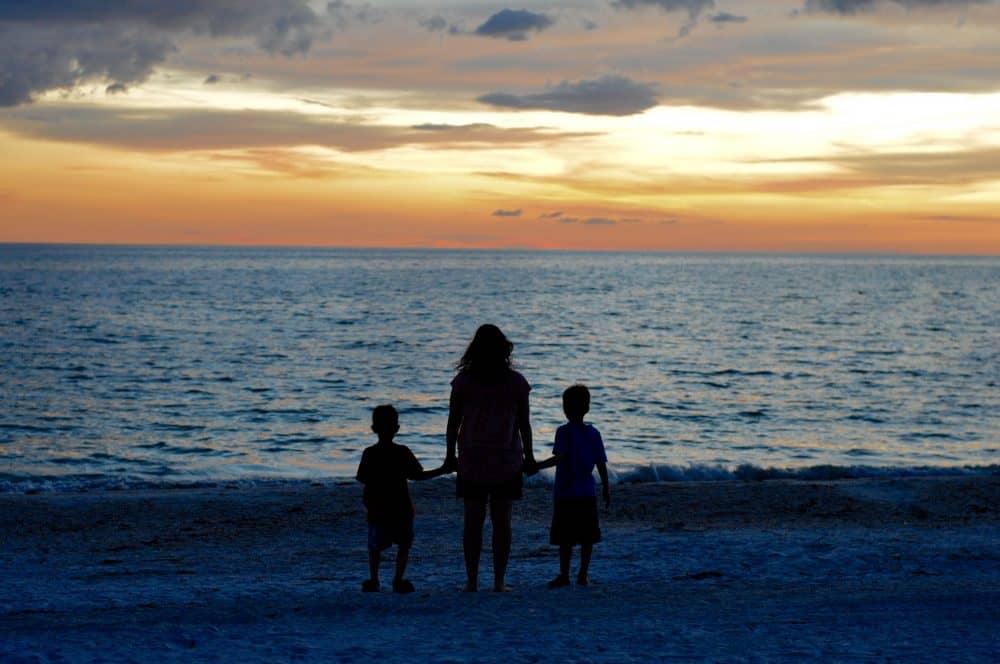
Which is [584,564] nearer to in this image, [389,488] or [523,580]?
[523,580]

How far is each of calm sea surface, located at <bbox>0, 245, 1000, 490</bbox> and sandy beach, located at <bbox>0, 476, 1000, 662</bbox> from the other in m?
3.98

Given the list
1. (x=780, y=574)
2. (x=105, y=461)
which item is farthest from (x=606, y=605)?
(x=105, y=461)

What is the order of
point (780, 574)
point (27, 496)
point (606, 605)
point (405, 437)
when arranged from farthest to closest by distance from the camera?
point (405, 437) → point (27, 496) → point (780, 574) → point (606, 605)

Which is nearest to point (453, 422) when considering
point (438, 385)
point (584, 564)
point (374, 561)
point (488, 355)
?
point (488, 355)

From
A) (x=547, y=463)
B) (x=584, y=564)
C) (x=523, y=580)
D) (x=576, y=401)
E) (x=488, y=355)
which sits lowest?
(x=523, y=580)

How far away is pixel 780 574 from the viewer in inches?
368

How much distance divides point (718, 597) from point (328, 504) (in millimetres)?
7156

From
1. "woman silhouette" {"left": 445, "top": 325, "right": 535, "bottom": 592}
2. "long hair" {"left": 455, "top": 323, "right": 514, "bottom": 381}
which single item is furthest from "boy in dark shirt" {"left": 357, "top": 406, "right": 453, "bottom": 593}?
"long hair" {"left": 455, "top": 323, "right": 514, "bottom": 381}

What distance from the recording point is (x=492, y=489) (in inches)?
303

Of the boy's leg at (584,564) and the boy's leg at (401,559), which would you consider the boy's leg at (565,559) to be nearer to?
the boy's leg at (584,564)

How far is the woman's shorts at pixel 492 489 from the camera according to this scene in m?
7.66

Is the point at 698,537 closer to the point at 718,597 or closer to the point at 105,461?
the point at 718,597

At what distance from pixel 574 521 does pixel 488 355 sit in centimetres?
161

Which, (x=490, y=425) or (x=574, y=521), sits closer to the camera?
(x=490, y=425)
